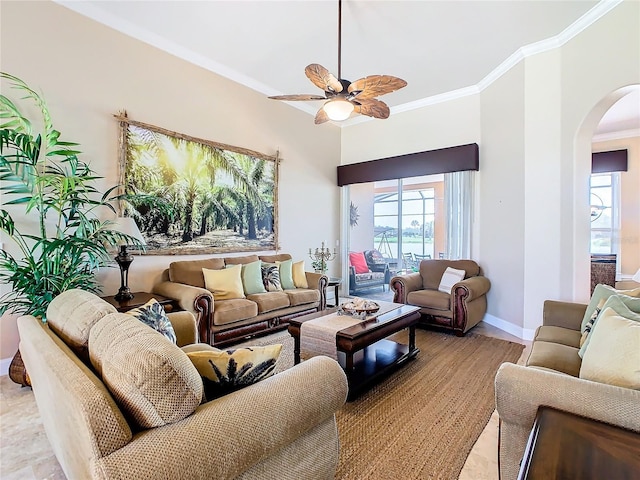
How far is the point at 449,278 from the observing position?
4500mm

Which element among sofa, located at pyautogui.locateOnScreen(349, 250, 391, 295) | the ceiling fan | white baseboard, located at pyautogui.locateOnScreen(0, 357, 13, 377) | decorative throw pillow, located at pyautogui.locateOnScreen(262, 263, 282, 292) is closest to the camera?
the ceiling fan

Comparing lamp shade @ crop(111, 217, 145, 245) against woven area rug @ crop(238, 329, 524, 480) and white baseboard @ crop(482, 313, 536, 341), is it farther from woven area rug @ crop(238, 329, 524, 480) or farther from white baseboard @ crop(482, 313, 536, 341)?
white baseboard @ crop(482, 313, 536, 341)

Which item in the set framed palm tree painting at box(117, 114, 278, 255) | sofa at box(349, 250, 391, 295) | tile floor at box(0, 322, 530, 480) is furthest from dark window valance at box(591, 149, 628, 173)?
tile floor at box(0, 322, 530, 480)

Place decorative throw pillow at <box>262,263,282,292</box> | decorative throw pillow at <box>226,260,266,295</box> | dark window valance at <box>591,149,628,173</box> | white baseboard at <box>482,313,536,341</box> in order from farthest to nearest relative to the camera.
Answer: dark window valance at <box>591,149,628,173</box> → decorative throw pillow at <box>262,263,282,292</box> → decorative throw pillow at <box>226,260,266,295</box> → white baseboard at <box>482,313,536,341</box>

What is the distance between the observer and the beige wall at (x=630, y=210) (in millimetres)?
6020

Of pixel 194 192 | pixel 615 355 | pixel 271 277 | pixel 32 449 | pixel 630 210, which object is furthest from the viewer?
pixel 630 210

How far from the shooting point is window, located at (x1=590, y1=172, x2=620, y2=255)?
248 inches

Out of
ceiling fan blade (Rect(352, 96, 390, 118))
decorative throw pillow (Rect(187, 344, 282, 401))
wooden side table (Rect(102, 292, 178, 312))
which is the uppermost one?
ceiling fan blade (Rect(352, 96, 390, 118))

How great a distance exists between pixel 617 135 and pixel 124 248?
8.38 meters

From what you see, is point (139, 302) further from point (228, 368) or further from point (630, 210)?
point (630, 210)

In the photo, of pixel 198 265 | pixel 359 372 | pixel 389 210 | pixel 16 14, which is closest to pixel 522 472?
pixel 359 372

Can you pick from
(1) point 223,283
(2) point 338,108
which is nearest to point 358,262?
(1) point 223,283

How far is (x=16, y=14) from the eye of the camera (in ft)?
9.53

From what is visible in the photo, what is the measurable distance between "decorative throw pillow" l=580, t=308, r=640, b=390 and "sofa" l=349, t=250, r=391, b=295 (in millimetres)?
4861
